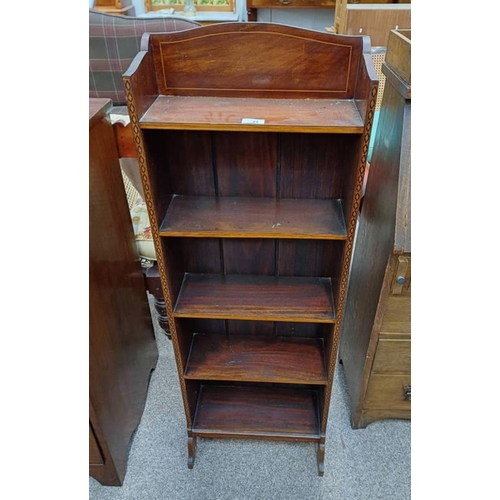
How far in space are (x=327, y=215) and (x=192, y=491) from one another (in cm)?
100

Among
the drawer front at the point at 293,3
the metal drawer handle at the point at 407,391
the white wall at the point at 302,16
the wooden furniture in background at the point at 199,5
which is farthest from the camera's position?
the wooden furniture in background at the point at 199,5

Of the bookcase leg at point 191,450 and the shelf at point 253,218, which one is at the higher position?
the shelf at point 253,218

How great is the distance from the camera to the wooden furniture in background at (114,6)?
328 cm

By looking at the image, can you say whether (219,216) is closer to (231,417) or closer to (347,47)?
(347,47)

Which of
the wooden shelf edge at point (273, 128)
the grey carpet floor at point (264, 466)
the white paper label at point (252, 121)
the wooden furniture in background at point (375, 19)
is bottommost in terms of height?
the grey carpet floor at point (264, 466)

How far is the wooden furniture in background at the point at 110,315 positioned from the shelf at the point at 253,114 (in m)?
0.26

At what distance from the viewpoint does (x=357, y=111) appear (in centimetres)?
85

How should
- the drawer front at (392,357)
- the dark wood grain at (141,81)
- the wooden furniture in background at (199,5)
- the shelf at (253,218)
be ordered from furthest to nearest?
the wooden furniture in background at (199,5), the drawer front at (392,357), the shelf at (253,218), the dark wood grain at (141,81)

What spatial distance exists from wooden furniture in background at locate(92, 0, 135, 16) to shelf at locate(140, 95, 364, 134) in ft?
9.73

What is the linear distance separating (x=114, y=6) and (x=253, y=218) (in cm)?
321

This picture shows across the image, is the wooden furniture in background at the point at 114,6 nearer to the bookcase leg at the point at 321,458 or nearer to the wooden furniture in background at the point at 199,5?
the wooden furniture in background at the point at 199,5

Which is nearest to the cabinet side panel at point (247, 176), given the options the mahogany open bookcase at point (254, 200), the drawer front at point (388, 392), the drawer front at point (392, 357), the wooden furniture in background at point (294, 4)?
the mahogany open bookcase at point (254, 200)

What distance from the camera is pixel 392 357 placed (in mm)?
1256

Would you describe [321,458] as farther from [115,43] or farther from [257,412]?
[115,43]
